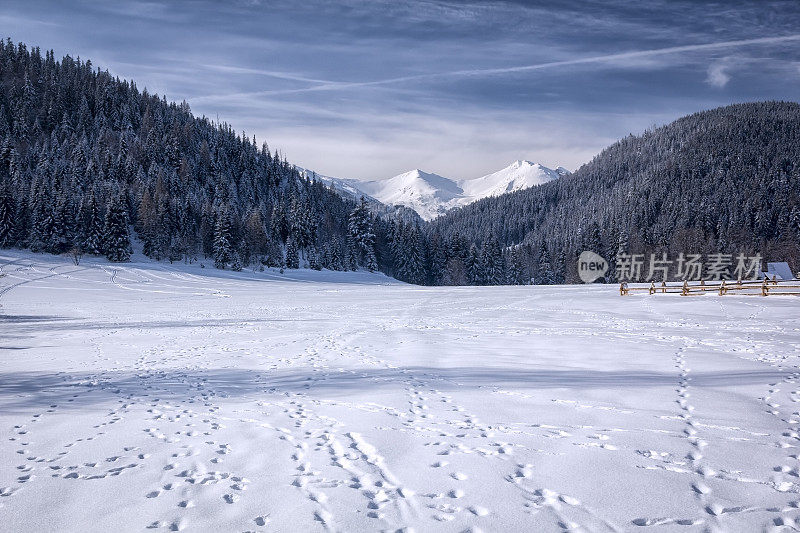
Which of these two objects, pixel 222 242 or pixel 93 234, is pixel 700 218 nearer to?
pixel 222 242

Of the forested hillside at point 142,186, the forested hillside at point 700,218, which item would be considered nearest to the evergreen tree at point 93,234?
the forested hillside at point 142,186

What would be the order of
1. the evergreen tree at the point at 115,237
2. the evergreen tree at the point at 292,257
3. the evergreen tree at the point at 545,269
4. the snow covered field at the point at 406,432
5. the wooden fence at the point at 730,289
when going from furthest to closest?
the evergreen tree at the point at 545,269 → the evergreen tree at the point at 292,257 → the evergreen tree at the point at 115,237 → the wooden fence at the point at 730,289 → the snow covered field at the point at 406,432

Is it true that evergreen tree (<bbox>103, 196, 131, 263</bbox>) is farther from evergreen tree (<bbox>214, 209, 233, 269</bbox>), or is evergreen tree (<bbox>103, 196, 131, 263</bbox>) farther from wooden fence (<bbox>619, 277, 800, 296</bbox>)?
wooden fence (<bbox>619, 277, 800, 296</bbox>)

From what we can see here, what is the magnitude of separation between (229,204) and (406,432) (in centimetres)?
11277

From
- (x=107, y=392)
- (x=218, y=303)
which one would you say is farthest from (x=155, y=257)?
(x=107, y=392)

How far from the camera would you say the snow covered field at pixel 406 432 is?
5.29 metres

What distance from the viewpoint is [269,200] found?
152m

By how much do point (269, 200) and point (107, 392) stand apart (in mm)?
147954

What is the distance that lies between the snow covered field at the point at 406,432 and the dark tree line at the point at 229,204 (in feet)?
222

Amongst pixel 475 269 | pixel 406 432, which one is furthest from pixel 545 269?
pixel 406 432

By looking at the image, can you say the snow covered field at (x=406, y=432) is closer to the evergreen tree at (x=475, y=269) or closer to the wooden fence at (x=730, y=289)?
the wooden fence at (x=730, y=289)

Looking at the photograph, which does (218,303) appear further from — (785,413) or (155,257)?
(155,257)

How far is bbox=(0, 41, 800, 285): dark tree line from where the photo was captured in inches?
3233

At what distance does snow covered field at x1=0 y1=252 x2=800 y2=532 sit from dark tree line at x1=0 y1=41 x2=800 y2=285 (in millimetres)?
67807
